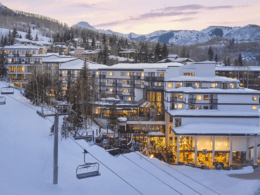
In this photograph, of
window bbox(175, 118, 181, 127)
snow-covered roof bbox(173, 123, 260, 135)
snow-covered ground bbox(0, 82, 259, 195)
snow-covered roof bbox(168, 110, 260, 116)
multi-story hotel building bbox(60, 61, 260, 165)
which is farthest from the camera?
window bbox(175, 118, 181, 127)

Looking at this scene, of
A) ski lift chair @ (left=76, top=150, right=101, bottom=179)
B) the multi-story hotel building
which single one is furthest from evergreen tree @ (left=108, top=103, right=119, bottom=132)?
ski lift chair @ (left=76, top=150, right=101, bottom=179)

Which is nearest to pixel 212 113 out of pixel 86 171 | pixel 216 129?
pixel 216 129

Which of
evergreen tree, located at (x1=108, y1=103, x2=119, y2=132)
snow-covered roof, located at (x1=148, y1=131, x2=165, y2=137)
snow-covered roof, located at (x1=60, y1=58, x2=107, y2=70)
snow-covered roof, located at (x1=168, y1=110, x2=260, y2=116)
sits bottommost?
snow-covered roof, located at (x1=148, y1=131, x2=165, y2=137)

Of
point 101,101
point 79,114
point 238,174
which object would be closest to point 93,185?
point 238,174

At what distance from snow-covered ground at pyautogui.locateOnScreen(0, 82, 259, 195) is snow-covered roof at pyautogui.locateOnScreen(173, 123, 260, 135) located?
13.6ft

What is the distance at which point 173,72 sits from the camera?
42531mm

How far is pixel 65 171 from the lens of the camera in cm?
1431

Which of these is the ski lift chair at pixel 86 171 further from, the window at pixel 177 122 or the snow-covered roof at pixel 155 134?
the snow-covered roof at pixel 155 134

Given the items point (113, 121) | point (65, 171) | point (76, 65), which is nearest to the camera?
point (65, 171)

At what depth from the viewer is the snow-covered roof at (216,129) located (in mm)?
28875

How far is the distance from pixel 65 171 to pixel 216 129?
68.3ft

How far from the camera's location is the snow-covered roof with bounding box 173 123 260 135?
28.9m

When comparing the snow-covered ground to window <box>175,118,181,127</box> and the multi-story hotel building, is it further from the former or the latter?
window <box>175,118,181,127</box>

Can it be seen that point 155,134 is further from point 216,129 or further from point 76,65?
point 76,65
